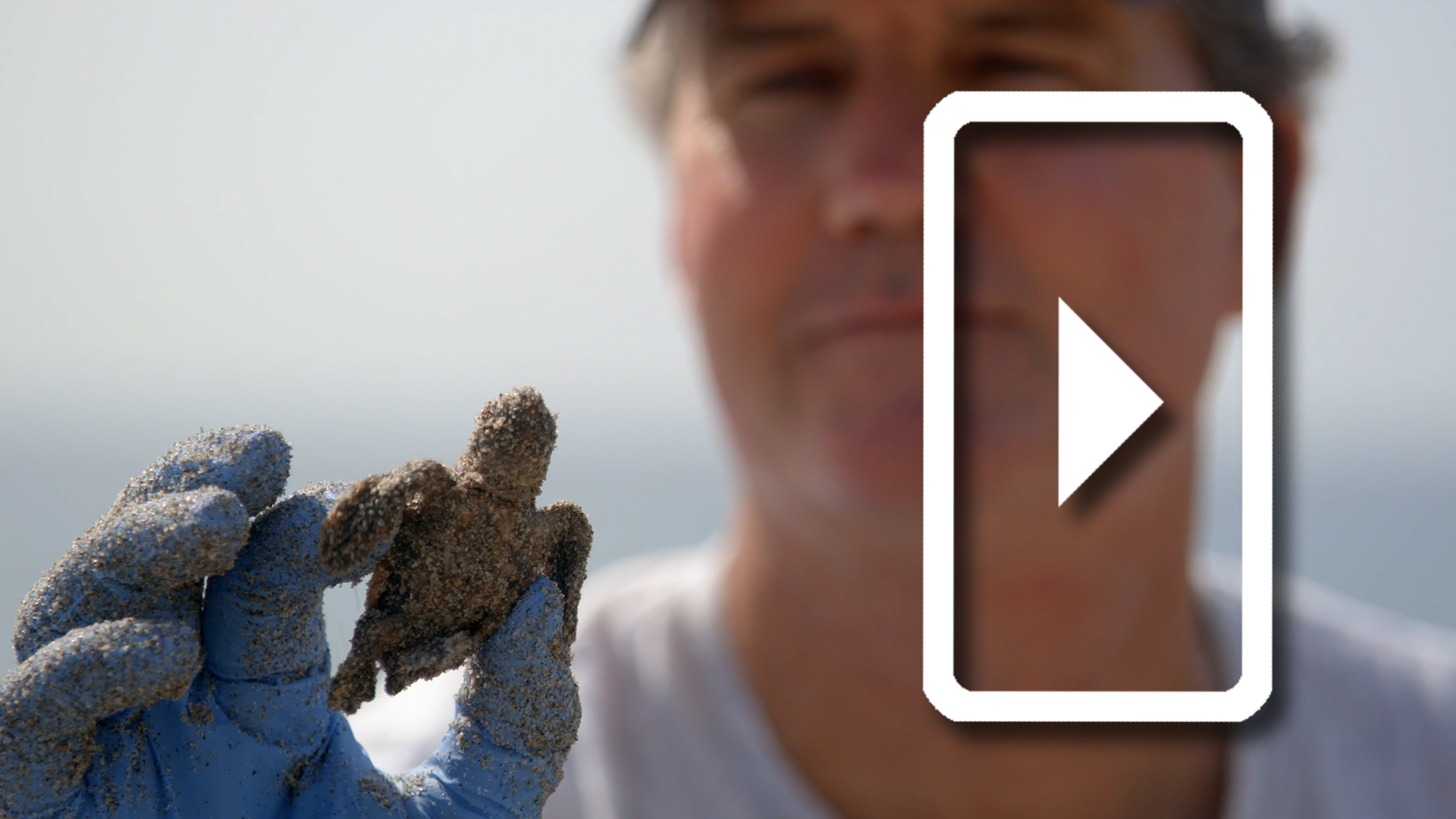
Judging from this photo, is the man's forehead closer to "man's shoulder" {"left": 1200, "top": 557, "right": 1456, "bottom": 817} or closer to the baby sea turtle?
the baby sea turtle

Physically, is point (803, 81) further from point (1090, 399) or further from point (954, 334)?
point (1090, 399)

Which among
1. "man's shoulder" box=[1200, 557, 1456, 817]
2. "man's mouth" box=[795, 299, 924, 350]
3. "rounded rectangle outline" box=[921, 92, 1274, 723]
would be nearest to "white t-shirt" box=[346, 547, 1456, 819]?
"man's shoulder" box=[1200, 557, 1456, 817]

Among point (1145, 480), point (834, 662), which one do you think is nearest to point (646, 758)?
point (834, 662)

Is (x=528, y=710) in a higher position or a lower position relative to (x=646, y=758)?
higher

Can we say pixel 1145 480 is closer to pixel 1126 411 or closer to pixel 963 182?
pixel 1126 411

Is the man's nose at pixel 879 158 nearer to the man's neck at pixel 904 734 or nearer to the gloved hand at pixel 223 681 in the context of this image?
the man's neck at pixel 904 734

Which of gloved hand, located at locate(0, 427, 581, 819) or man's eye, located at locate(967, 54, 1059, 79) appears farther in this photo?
man's eye, located at locate(967, 54, 1059, 79)
